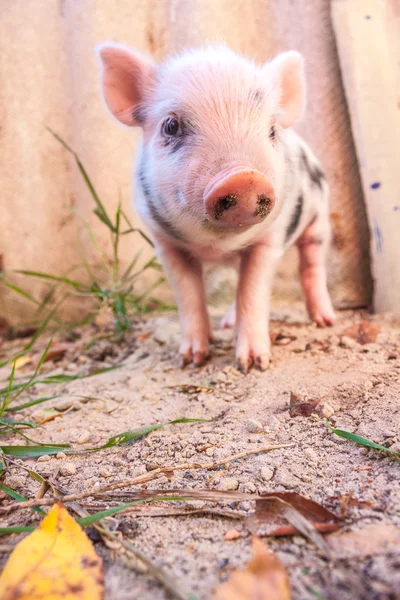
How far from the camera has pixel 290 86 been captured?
221cm

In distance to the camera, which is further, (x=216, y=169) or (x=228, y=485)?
(x=216, y=169)

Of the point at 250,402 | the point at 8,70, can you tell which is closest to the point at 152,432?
the point at 250,402

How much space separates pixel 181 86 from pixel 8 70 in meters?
2.30

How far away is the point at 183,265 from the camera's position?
2271mm

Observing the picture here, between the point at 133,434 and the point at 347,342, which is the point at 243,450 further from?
the point at 347,342

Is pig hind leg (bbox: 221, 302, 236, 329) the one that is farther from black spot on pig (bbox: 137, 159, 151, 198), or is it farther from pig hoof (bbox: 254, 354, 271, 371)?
black spot on pig (bbox: 137, 159, 151, 198)

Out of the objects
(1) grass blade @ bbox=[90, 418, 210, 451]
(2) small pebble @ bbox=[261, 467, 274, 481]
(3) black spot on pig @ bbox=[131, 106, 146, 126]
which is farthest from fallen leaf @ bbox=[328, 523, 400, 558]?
(3) black spot on pig @ bbox=[131, 106, 146, 126]

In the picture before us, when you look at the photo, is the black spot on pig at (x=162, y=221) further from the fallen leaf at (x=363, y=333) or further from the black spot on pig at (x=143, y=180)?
the fallen leaf at (x=363, y=333)

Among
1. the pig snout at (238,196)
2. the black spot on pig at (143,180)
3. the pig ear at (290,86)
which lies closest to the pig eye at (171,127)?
the black spot on pig at (143,180)

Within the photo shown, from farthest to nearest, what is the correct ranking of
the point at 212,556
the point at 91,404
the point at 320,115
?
1. the point at 320,115
2. the point at 91,404
3. the point at 212,556

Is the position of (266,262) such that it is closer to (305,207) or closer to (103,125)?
(305,207)

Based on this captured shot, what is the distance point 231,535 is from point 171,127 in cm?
141

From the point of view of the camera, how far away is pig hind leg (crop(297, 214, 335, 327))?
2.79m

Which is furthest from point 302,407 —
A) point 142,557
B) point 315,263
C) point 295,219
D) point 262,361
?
point 315,263
